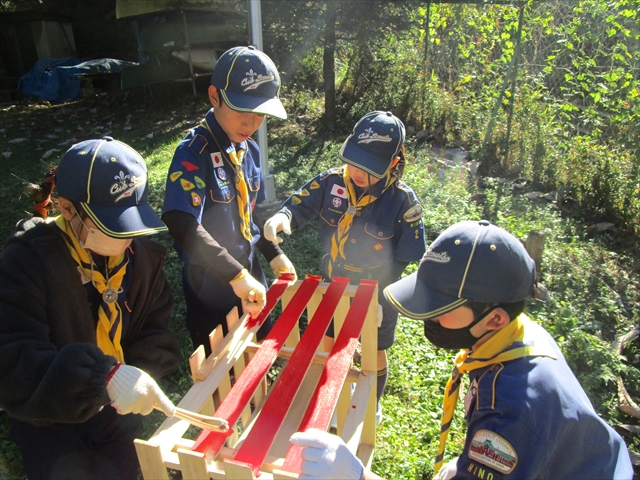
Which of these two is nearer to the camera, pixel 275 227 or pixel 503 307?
pixel 503 307

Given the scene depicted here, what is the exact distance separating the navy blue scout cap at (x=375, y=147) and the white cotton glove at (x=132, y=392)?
4.85 ft

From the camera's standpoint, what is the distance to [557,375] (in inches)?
61.5

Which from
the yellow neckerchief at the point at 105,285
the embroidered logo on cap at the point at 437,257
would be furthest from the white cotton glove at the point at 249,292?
the embroidered logo on cap at the point at 437,257

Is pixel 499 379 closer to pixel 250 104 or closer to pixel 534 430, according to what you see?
pixel 534 430

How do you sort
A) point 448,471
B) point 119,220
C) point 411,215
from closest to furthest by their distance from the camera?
point 119,220 → point 448,471 → point 411,215

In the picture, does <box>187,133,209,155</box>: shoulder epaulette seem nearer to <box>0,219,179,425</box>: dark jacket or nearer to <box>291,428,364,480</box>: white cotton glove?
<box>0,219,179,425</box>: dark jacket

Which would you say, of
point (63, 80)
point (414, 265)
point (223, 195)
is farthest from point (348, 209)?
point (63, 80)

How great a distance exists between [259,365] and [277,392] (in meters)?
0.14

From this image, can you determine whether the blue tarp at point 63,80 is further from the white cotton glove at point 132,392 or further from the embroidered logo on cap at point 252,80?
the white cotton glove at point 132,392

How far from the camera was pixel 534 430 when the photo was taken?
4.73 feet

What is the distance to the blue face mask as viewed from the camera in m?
1.73

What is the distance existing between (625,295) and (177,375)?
3891 mm

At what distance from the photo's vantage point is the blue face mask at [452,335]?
1.73 meters

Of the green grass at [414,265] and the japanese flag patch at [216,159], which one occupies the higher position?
the japanese flag patch at [216,159]
